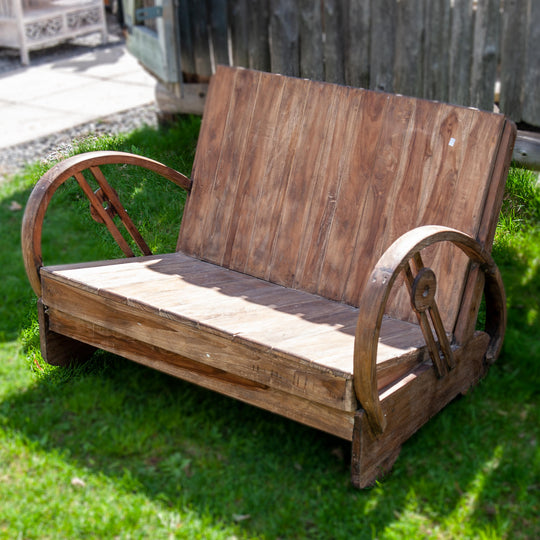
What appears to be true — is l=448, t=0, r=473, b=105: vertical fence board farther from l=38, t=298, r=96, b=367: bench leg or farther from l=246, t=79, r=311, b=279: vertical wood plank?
l=38, t=298, r=96, b=367: bench leg

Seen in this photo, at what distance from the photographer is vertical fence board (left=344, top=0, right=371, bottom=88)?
4.80m

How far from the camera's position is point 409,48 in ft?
15.2

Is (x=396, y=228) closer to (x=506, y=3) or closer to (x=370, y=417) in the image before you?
(x=370, y=417)

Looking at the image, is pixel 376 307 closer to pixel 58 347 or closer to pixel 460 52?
pixel 58 347

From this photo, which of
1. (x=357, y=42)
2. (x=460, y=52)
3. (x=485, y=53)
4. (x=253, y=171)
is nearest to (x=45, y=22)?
(x=357, y=42)

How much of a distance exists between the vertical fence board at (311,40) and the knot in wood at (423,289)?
2.69 m

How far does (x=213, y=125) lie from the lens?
3.85m

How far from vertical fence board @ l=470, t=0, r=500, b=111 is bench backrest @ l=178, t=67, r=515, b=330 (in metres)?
1.24

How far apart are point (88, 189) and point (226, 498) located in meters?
1.47

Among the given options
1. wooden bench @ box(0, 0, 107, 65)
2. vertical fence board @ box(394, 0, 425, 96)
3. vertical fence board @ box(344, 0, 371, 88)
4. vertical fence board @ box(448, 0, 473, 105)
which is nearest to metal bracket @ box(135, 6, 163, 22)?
vertical fence board @ box(344, 0, 371, 88)

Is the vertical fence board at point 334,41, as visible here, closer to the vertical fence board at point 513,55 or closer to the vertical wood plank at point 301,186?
the vertical fence board at point 513,55

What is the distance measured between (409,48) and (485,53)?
472mm

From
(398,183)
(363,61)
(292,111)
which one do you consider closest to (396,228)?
(398,183)

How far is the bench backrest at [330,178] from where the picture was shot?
315cm
